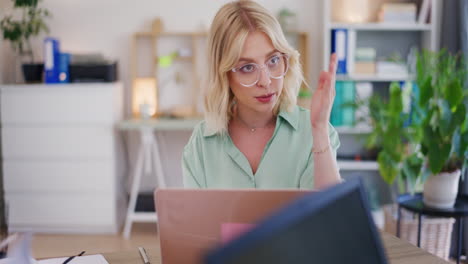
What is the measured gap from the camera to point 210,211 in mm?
1048

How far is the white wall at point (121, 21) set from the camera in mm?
4246

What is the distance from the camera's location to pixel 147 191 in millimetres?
4398

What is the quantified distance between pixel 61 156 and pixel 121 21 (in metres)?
1.17

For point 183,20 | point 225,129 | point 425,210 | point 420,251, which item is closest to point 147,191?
point 183,20

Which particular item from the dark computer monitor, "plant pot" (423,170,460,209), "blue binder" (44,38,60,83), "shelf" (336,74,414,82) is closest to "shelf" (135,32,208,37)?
"blue binder" (44,38,60,83)

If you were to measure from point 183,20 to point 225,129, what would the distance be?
2699mm

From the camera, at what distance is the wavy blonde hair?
1.61 metres

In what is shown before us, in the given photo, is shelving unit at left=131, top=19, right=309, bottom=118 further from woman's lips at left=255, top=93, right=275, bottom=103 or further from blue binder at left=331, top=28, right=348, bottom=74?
woman's lips at left=255, top=93, right=275, bottom=103

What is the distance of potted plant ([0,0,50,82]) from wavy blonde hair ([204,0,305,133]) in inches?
104

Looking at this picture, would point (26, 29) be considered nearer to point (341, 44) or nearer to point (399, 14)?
point (341, 44)

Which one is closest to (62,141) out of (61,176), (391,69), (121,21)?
(61,176)

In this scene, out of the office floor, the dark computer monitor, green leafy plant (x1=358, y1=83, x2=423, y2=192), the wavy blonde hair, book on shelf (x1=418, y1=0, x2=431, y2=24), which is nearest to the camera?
the dark computer monitor

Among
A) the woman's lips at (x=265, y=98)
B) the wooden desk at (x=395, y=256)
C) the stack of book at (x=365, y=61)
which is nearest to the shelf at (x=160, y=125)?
the stack of book at (x=365, y=61)

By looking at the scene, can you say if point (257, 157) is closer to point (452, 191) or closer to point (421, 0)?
point (452, 191)
